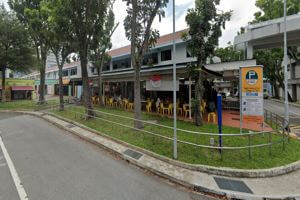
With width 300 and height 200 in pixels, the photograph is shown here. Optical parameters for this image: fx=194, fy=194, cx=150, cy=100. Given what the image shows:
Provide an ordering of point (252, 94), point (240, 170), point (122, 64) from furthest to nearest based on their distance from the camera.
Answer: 1. point (122, 64)
2. point (252, 94)
3. point (240, 170)

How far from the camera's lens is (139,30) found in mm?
9422

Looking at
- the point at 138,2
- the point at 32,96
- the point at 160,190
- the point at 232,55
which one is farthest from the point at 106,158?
the point at 32,96

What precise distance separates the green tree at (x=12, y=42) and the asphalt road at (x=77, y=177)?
20.6m

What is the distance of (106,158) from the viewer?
6.58 meters

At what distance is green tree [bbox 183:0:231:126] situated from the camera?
919 centimetres

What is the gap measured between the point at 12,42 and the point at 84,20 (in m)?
17.5

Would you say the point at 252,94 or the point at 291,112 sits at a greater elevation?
the point at 252,94

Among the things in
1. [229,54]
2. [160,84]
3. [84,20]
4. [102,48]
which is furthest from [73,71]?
[160,84]

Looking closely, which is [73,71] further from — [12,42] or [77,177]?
[77,177]

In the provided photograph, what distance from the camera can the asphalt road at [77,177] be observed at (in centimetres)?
428

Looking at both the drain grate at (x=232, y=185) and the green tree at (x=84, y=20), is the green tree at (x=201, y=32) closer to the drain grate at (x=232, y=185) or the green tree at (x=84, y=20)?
the drain grate at (x=232, y=185)

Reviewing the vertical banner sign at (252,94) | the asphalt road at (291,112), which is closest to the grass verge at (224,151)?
the vertical banner sign at (252,94)

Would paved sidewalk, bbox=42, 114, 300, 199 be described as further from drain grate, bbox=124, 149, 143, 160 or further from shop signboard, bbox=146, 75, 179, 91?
shop signboard, bbox=146, 75, 179, 91

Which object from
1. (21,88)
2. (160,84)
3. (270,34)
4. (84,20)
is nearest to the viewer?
(84,20)
